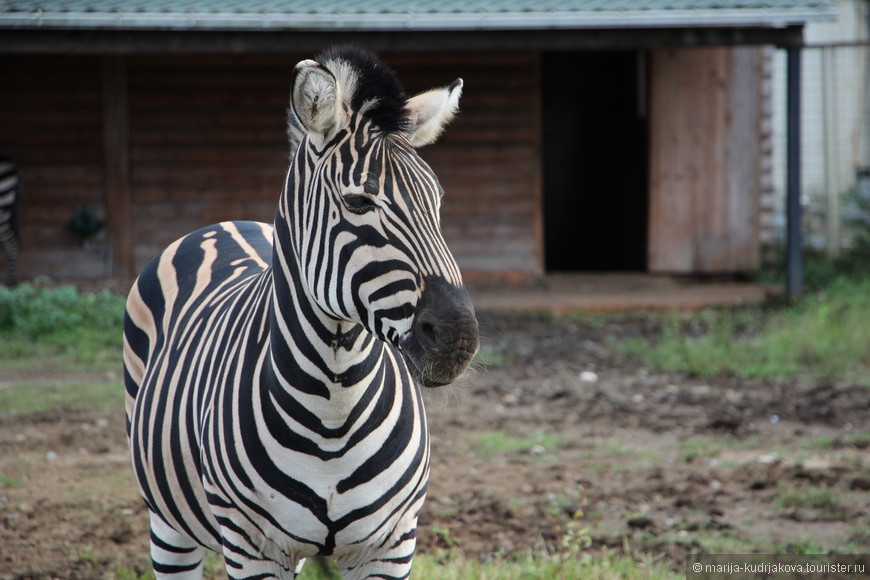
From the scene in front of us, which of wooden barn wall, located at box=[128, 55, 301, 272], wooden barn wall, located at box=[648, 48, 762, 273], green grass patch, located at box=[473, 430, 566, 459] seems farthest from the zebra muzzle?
wooden barn wall, located at box=[648, 48, 762, 273]

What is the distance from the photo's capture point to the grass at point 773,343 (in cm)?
740

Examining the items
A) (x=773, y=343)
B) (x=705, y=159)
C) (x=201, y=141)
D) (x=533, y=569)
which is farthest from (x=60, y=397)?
(x=705, y=159)

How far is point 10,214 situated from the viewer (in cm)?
1041

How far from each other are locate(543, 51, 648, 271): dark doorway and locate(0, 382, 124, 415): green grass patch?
28.6ft

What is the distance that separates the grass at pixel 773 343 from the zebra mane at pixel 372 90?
575cm

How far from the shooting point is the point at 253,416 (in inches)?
93.0

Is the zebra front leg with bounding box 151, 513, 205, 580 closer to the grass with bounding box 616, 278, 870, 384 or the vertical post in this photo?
the grass with bounding box 616, 278, 870, 384

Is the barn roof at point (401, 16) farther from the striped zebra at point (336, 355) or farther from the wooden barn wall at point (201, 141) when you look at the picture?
the striped zebra at point (336, 355)

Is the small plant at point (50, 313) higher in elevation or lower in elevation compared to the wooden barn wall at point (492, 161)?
lower

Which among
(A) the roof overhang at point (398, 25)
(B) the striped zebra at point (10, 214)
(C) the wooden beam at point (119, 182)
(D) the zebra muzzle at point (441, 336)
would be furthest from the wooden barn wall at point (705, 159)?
(D) the zebra muzzle at point (441, 336)

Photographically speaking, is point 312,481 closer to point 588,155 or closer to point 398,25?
point 398,25

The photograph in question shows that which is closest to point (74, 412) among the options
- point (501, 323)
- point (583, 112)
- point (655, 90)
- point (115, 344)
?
point (115, 344)

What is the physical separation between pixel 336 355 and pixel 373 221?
0.36 meters

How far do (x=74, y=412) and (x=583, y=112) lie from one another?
10574 mm
